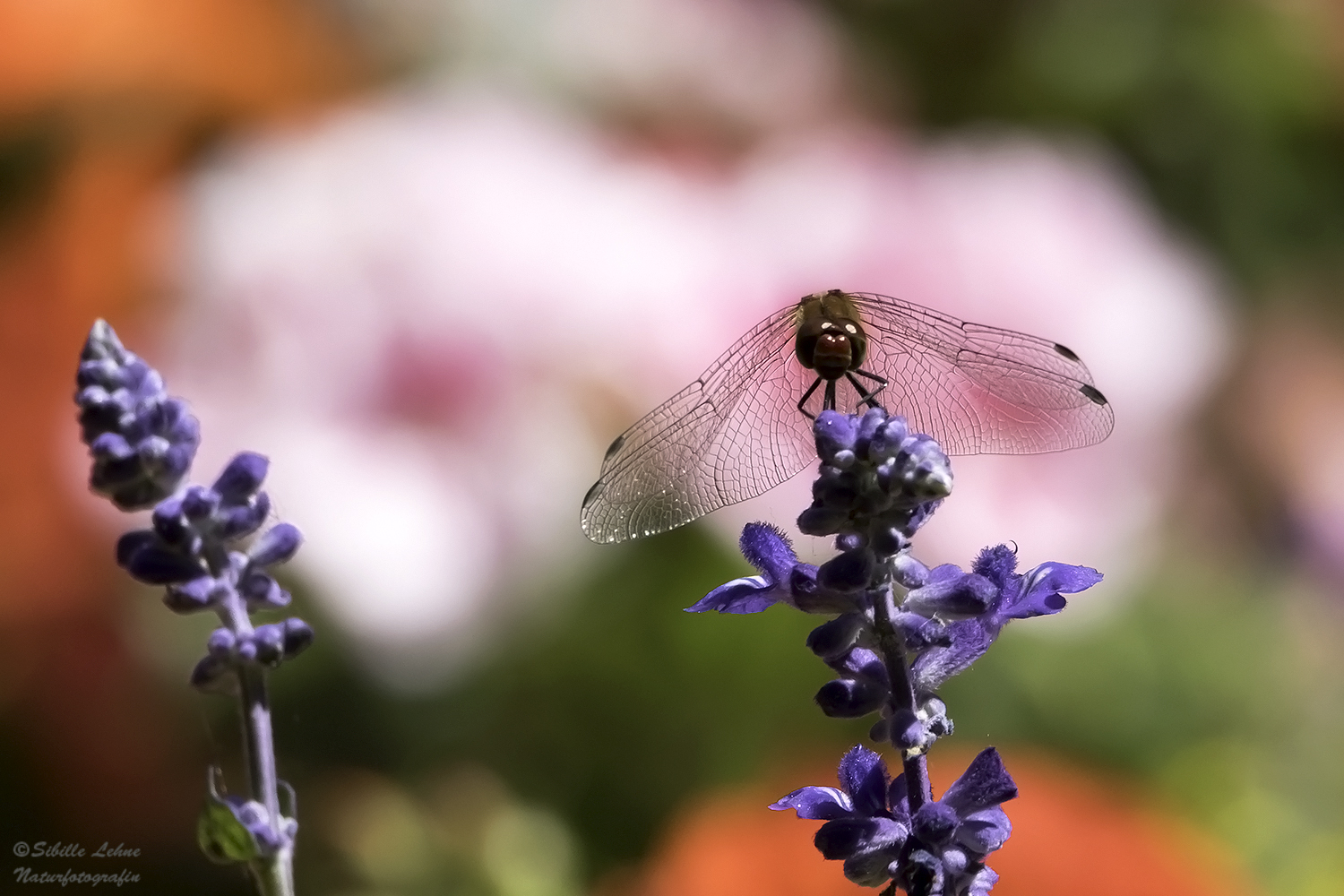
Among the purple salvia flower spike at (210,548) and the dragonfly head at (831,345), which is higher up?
the dragonfly head at (831,345)

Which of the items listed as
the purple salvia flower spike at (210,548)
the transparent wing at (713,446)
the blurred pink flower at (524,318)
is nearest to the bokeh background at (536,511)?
the blurred pink flower at (524,318)

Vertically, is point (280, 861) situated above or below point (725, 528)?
below

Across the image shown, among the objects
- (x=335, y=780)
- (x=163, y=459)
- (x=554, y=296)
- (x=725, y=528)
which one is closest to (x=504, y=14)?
(x=554, y=296)

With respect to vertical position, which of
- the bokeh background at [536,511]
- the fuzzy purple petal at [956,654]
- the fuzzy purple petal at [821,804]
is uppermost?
the bokeh background at [536,511]

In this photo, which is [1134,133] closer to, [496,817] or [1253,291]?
[1253,291]

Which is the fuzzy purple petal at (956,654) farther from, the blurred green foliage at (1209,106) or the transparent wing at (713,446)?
the blurred green foliage at (1209,106)

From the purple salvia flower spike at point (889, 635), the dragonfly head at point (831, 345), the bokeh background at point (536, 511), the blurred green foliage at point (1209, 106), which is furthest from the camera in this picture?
the blurred green foliage at point (1209, 106)

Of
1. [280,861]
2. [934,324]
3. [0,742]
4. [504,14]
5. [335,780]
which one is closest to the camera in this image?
[280,861]

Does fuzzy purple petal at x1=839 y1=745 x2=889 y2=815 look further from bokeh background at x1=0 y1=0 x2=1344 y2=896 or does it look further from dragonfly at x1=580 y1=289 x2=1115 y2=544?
bokeh background at x1=0 y1=0 x2=1344 y2=896
